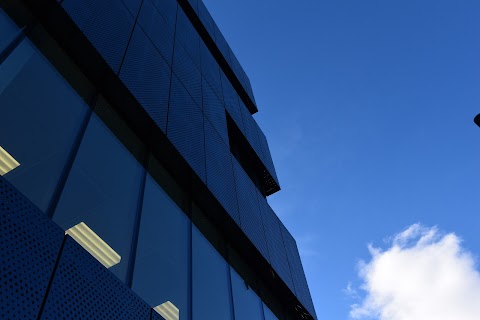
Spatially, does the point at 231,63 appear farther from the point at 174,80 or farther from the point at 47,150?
the point at 47,150

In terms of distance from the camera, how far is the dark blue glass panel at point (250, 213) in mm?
12047

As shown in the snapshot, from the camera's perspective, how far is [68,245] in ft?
13.3

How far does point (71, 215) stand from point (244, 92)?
62.4ft

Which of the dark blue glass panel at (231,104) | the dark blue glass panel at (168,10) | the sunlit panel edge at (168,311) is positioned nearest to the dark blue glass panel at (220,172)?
the dark blue glass panel at (231,104)

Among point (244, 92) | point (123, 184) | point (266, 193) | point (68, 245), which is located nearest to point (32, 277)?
point (68, 245)

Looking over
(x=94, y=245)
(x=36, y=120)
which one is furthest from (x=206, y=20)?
(x=94, y=245)

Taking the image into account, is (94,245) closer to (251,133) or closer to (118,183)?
(118,183)

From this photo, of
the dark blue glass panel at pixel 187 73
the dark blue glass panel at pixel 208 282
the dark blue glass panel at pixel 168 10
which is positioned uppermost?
the dark blue glass panel at pixel 168 10

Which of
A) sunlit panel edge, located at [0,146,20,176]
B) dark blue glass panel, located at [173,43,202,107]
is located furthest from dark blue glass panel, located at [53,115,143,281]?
dark blue glass panel, located at [173,43,202,107]

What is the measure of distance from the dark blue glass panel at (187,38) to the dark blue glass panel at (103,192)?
7.18 m

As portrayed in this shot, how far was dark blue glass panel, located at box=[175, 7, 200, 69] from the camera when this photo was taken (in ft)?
47.1

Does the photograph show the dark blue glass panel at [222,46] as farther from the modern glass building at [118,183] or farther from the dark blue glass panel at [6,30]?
the dark blue glass panel at [6,30]

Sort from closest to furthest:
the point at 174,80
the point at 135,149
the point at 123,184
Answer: the point at 123,184 → the point at 135,149 → the point at 174,80

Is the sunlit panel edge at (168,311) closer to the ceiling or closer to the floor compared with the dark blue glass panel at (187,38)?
closer to the floor
